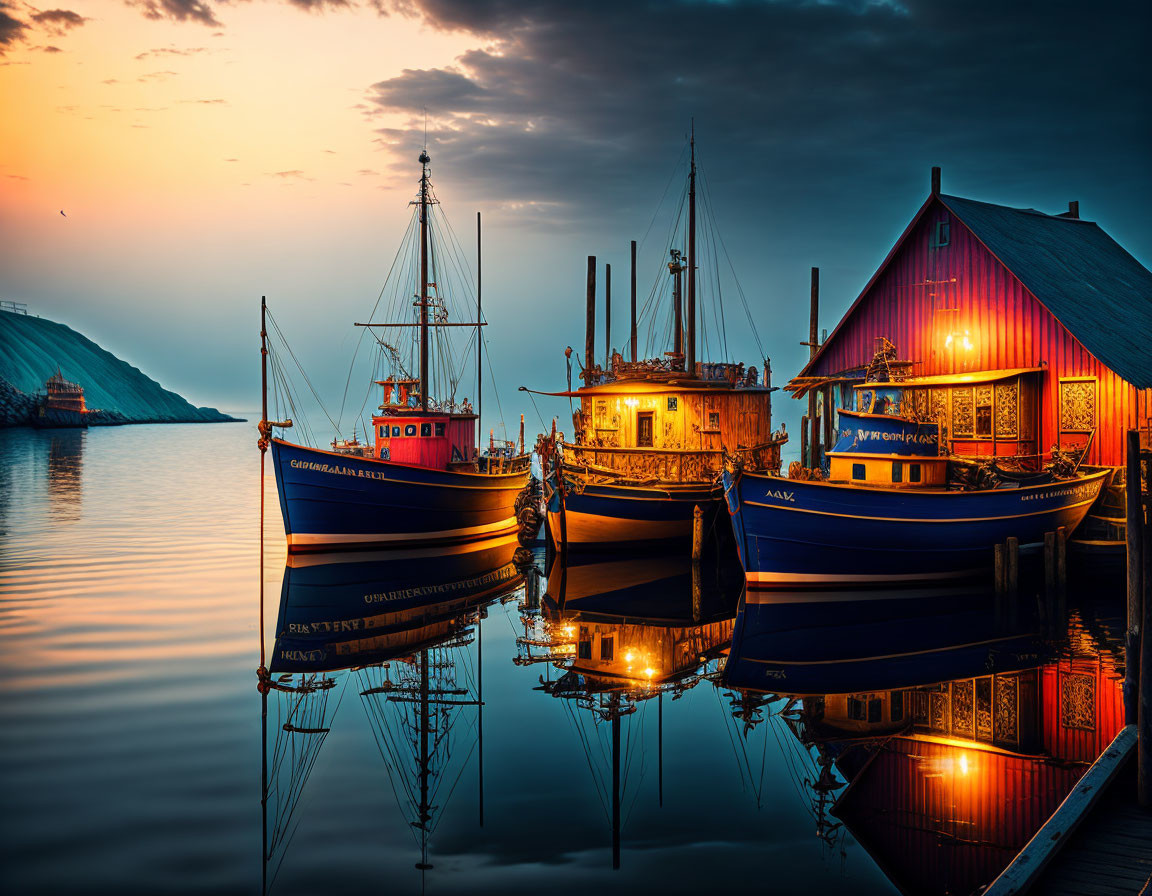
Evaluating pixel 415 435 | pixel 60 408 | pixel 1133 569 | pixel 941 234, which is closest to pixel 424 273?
pixel 415 435

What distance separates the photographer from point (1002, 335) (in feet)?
89.1

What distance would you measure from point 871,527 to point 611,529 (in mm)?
8914

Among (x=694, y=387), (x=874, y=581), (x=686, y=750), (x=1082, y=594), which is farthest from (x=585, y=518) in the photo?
(x=686, y=750)

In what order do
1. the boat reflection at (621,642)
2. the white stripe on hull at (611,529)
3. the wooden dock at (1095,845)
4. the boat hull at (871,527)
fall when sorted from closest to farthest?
1. the wooden dock at (1095,845)
2. the boat reflection at (621,642)
3. the boat hull at (871,527)
4. the white stripe on hull at (611,529)

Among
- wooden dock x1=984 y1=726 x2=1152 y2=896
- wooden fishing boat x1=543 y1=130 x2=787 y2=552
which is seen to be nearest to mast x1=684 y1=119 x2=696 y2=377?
wooden fishing boat x1=543 y1=130 x2=787 y2=552

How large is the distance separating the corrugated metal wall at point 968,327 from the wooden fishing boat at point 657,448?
4013 millimetres

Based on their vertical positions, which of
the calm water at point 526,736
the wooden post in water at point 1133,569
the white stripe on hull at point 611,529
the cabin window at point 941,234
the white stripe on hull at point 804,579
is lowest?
the calm water at point 526,736

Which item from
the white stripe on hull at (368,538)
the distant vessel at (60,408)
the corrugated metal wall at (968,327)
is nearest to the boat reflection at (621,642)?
the white stripe on hull at (368,538)

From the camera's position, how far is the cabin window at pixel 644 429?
31.2 meters

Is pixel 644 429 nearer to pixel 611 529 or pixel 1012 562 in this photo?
pixel 611 529

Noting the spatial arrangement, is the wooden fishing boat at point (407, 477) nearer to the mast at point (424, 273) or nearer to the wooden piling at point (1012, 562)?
the mast at point (424, 273)

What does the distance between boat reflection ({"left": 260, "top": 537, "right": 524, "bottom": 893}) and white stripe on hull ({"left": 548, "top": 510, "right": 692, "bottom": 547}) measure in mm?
2223

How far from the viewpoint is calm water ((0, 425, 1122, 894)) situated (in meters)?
9.32

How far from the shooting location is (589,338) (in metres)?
40.6
